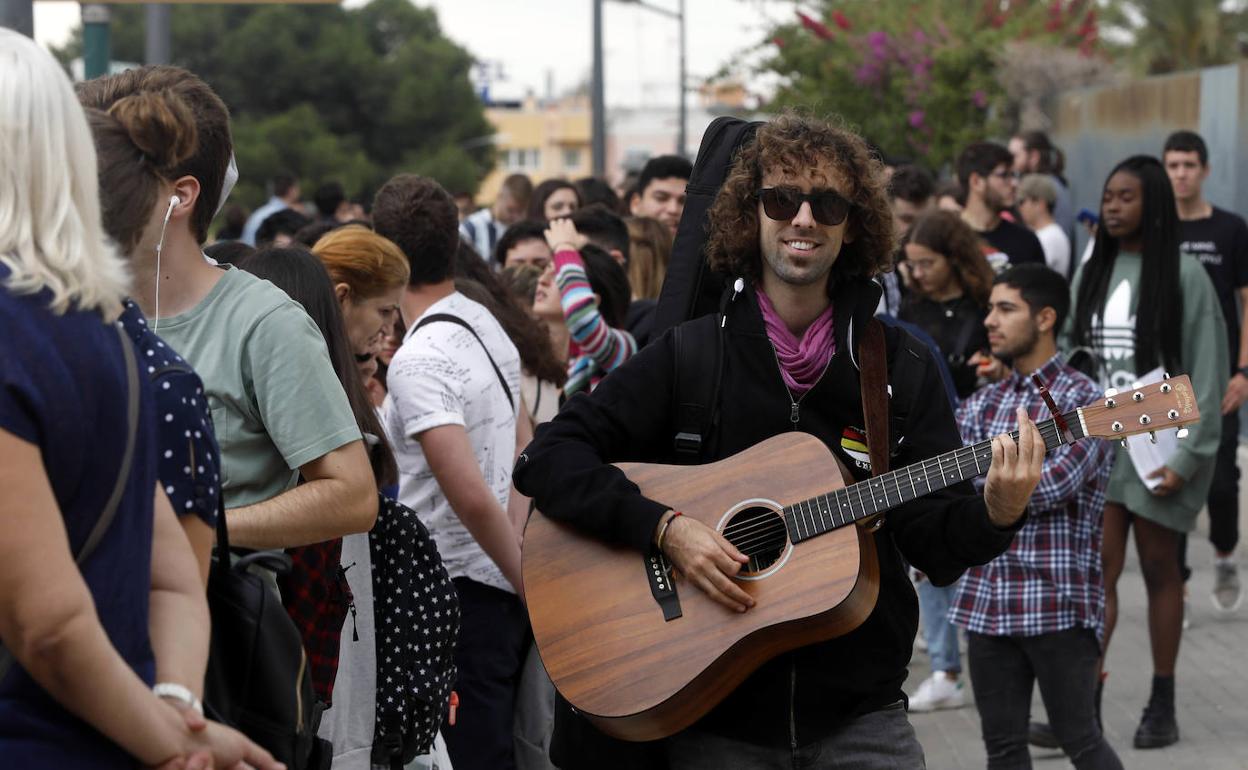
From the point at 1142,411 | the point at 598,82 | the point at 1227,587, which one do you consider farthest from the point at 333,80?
the point at 1142,411

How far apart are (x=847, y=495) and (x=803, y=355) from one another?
352mm

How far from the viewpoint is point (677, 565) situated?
3557 millimetres

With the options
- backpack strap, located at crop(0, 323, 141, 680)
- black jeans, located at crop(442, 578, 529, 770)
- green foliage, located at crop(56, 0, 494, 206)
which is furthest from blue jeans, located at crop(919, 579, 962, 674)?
green foliage, located at crop(56, 0, 494, 206)

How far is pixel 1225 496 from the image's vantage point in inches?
323

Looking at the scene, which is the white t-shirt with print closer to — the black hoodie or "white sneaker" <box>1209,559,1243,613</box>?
the black hoodie

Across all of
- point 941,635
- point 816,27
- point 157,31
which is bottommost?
point 941,635

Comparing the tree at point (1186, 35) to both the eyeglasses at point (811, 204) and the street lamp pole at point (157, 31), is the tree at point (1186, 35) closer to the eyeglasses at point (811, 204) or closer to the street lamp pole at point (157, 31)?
the street lamp pole at point (157, 31)

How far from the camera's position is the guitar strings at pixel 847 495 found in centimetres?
340

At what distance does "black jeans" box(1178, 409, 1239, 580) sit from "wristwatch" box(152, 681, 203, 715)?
5.31 meters

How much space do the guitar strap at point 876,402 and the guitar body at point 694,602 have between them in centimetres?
9

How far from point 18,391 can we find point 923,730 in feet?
18.1

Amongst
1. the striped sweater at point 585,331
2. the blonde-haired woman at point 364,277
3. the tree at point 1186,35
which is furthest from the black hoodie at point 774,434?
the tree at point 1186,35

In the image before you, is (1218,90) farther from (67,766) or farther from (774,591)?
(67,766)

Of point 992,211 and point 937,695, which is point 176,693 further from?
point 992,211
